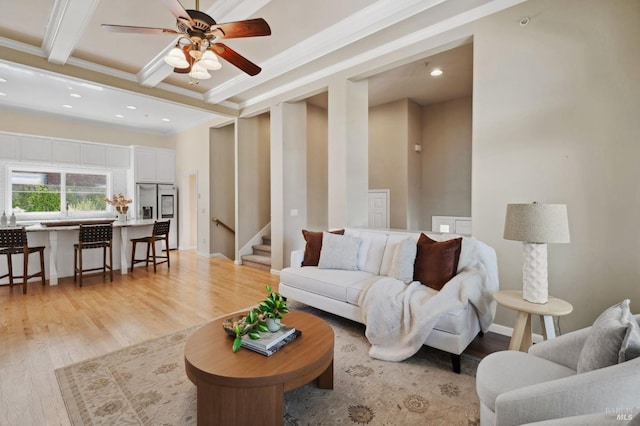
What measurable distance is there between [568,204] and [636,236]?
48 centimetres

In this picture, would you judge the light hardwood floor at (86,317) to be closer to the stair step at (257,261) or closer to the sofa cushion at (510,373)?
the stair step at (257,261)

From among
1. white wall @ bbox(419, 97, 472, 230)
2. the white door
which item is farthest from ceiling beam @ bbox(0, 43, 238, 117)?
white wall @ bbox(419, 97, 472, 230)

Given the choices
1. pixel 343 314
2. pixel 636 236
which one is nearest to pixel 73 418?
pixel 343 314

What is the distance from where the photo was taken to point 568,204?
8.46 ft

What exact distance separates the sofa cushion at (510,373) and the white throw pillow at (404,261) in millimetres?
1301

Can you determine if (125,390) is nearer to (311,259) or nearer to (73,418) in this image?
(73,418)

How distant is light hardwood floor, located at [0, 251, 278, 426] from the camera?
2010 mm

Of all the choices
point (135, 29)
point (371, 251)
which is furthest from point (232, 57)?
point (371, 251)

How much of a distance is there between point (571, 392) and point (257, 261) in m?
5.29

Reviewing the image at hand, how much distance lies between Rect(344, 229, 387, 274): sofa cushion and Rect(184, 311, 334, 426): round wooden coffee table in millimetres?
1690

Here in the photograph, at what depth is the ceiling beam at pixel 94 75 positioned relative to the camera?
12.1ft

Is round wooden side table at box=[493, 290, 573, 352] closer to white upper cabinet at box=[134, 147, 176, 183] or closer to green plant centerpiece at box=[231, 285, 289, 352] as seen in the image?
green plant centerpiece at box=[231, 285, 289, 352]

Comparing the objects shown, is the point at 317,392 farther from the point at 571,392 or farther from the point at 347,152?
the point at 347,152

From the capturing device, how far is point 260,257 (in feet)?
20.0
